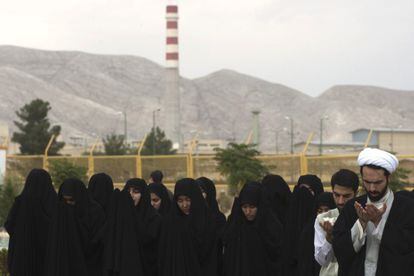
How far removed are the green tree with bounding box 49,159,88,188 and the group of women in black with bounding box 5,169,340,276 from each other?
1459 centimetres

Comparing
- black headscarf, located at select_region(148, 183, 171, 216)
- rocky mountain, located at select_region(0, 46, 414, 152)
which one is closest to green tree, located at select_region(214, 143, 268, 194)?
black headscarf, located at select_region(148, 183, 171, 216)

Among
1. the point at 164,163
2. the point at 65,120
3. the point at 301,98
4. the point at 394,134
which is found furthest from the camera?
the point at 301,98

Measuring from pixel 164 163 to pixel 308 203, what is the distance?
17.5m

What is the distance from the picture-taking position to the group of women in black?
6.89 metres

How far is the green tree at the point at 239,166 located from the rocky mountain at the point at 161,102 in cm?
Answer: 8683

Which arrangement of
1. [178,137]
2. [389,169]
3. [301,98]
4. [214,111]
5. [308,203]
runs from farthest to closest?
[301,98], [214,111], [178,137], [308,203], [389,169]

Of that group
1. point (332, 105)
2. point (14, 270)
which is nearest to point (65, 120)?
point (332, 105)

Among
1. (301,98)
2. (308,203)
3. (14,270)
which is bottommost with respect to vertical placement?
(14,270)

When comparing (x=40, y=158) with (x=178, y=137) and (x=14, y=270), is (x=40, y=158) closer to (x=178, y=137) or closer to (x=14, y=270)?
(x=14, y=270)

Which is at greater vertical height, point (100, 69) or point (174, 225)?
point (100, 69)

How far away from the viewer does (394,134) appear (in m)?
72.5

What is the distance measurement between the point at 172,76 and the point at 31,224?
9073cm

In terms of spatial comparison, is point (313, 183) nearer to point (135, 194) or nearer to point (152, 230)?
point (152, 230)

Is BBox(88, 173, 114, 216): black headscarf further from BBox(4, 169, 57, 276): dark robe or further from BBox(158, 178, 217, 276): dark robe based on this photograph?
BBox(158, 178, 217, 276): dark robe
